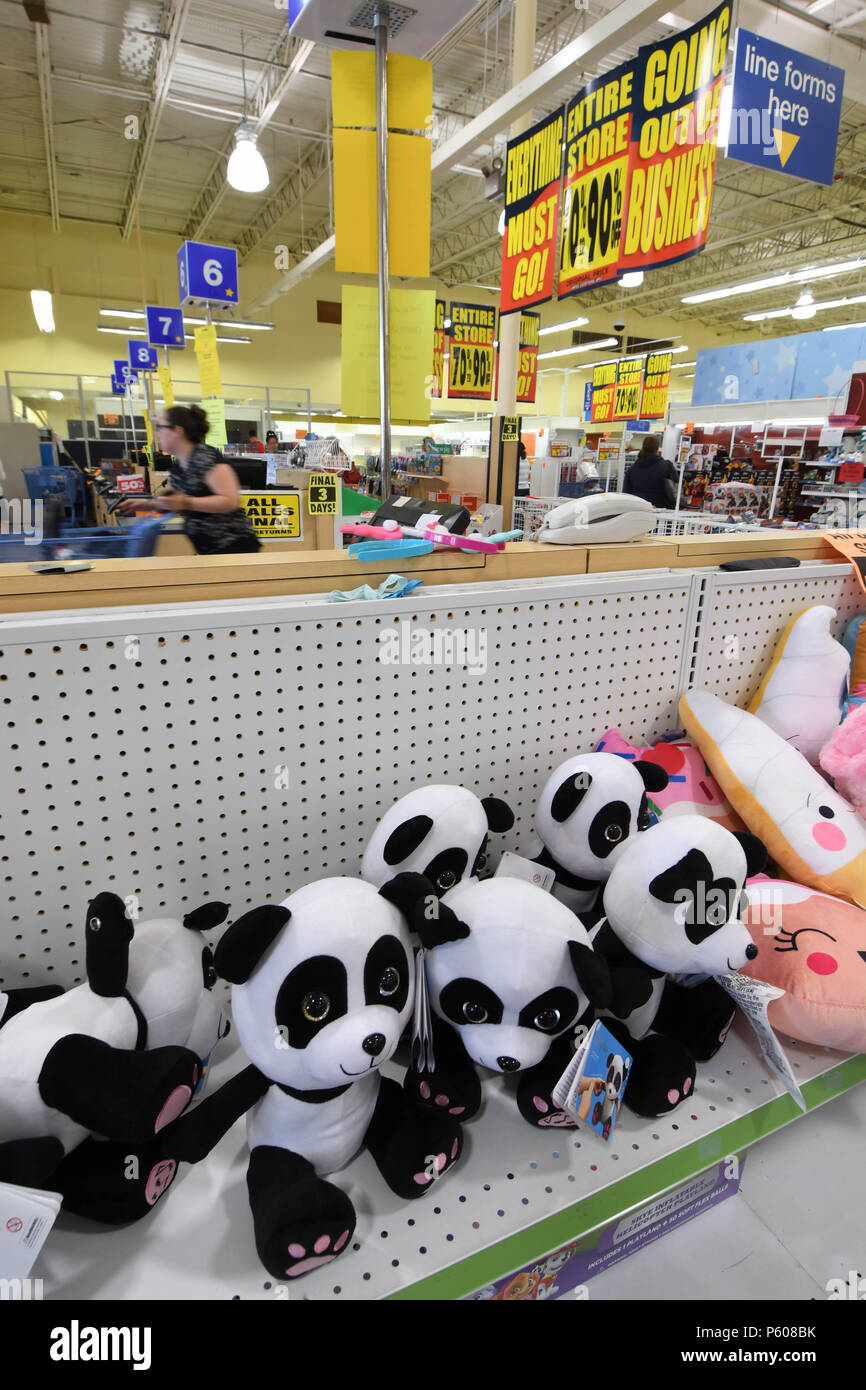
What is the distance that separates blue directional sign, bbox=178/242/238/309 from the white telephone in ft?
15.8

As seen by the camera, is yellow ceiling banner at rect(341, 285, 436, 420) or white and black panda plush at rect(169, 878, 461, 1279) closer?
white and black panda plush at rect(169, 878, 461, 1279)

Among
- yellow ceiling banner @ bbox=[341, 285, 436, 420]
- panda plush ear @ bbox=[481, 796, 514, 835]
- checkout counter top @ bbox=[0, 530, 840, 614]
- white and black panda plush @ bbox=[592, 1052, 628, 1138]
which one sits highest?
yellow ceiling banner @ bbox=[341, 285, 436, 420]

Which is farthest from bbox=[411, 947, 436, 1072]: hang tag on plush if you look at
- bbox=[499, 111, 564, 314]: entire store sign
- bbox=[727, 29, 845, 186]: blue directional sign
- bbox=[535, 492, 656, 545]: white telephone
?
bbox=[499, 111, 564, 314]: entire store sign

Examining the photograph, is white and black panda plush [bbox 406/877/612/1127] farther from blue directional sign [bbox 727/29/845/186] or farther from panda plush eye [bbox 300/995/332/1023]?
blue directional sign [bbox 727/29/845/186]

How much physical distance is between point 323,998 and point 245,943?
0.12 meters

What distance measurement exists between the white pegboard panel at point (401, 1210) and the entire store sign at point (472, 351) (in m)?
8.29

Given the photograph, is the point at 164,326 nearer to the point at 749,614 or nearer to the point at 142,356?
the point at 142,356

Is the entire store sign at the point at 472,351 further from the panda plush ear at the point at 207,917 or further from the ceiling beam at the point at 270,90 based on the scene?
the panda plush ear at the point at 207,917

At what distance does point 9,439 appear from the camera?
664cm

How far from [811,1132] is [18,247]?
18.9 meters

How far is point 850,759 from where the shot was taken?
1419 mm

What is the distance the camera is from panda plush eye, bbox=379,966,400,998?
88 cm

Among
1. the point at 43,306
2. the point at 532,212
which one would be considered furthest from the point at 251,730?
the point at 43,306
